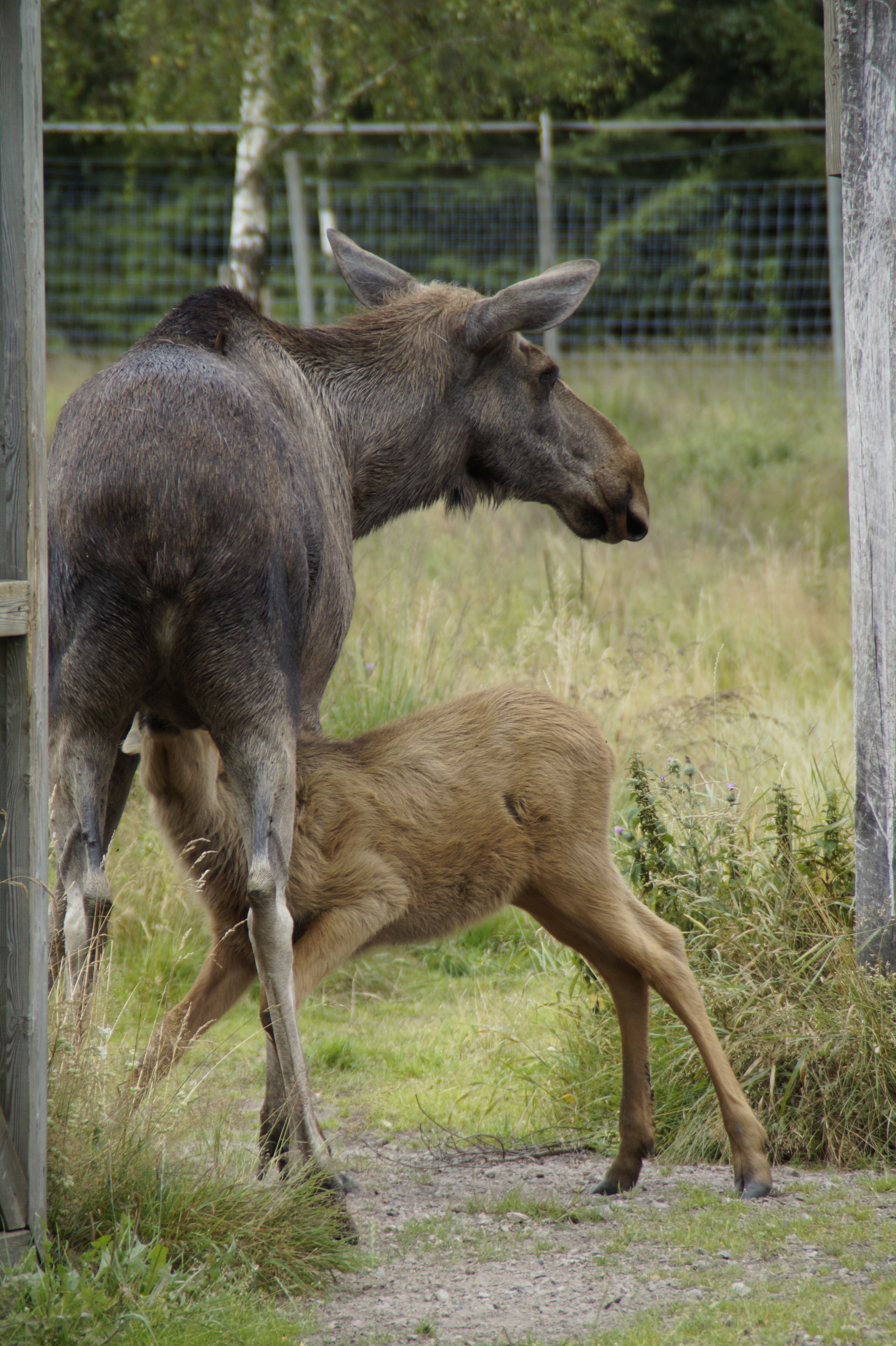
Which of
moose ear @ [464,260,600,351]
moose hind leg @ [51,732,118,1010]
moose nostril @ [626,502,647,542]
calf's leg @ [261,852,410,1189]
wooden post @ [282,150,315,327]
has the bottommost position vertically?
calf's leg @ [261,852,410,1189]

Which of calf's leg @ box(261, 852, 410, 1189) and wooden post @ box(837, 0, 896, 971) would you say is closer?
calf's leg @ box(261, 852, 410, 1189)

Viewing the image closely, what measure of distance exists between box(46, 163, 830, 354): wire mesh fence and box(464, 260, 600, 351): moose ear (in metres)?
13.3

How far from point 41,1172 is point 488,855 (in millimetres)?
1650

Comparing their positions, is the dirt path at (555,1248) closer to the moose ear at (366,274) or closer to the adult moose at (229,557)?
the adult moose at (229,557)

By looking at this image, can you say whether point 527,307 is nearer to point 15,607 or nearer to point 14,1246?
point 15,607

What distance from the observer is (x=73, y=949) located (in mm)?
3496

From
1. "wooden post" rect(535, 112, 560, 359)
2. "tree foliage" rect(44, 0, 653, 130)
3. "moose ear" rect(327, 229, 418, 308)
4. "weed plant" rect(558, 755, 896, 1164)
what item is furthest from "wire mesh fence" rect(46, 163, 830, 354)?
"weed plant" rect(558, 755, 896, 1164)

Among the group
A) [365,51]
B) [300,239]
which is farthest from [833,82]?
[300,239]

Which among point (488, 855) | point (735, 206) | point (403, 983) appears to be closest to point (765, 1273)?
point (488, 855)

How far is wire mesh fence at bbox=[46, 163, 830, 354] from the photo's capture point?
18500 millimetres

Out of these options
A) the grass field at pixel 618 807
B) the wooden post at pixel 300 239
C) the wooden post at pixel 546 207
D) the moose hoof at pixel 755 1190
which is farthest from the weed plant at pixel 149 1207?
the wooden post at pixel 300 239

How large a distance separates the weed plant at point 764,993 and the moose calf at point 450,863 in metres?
0.33

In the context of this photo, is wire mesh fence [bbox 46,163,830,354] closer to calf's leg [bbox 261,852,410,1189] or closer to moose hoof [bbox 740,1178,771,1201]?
calf's leg [bbox 261,852,410,1189]

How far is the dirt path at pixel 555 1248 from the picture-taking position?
327cm
